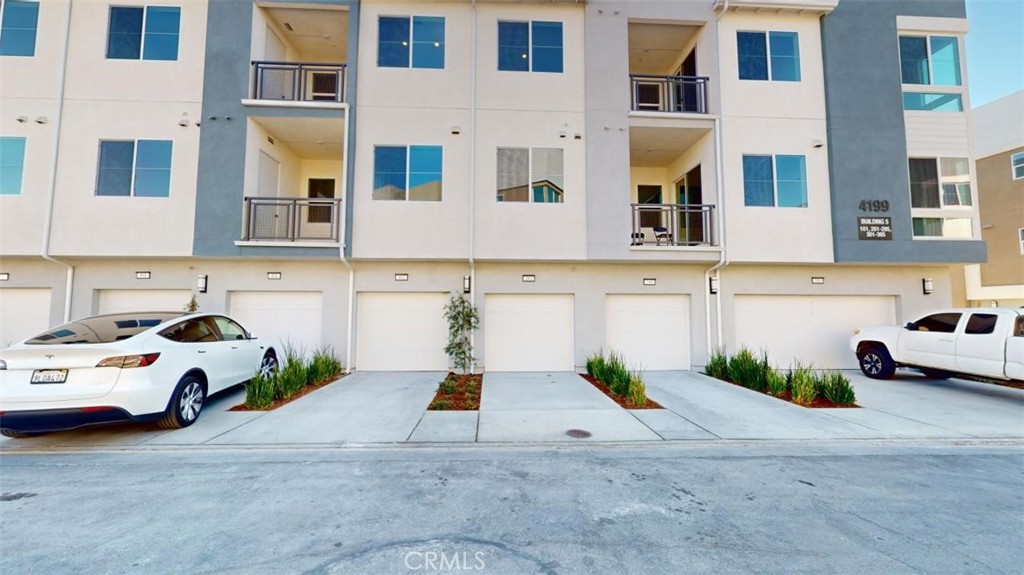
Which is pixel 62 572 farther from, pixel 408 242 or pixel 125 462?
pixel 408 242

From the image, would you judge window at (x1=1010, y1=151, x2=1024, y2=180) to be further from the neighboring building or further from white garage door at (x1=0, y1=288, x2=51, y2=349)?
white garage door at (x1=0, y1=288, x2=51, y2=349)

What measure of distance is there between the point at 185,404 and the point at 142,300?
236 inches

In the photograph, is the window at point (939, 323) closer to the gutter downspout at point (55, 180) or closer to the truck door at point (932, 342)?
the truck door at point (932, 342)

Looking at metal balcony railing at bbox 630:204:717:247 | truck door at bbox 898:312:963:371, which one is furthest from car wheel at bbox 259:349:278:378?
truck door at bbox 898:312:963:371

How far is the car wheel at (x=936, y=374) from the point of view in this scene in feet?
26.5

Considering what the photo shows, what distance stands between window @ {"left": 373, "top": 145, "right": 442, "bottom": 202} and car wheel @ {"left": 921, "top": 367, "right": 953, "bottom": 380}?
11.0 metres

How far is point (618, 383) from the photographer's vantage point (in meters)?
7.37

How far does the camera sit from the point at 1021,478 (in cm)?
418

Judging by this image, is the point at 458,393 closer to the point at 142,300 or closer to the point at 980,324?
the point at 142,300

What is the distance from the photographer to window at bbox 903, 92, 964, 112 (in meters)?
10.2

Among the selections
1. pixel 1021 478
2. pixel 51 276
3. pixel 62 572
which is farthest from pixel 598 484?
pixel 51 276

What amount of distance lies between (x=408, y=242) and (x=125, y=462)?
19.4 feet

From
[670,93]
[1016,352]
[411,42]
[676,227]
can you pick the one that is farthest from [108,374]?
[1016,352]

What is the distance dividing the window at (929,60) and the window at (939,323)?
6.39 metres
